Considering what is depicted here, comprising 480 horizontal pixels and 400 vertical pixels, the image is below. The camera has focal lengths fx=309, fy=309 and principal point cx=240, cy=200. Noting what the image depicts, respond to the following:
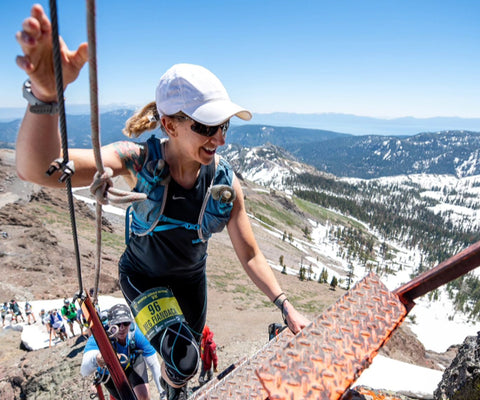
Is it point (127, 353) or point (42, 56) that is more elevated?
point (42, 56)

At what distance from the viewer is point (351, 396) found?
226 cm

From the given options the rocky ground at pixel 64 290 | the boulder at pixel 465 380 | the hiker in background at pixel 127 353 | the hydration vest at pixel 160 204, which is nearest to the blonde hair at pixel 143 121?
the hydration vest at pixel 160 204

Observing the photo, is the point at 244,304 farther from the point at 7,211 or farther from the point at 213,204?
the point at 213,204

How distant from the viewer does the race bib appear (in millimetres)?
3059

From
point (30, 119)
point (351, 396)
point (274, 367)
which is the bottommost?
point (351, 396)

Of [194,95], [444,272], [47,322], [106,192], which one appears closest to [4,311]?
[47,322]

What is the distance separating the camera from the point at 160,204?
9.45 ft

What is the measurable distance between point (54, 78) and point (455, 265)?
7.85 feet

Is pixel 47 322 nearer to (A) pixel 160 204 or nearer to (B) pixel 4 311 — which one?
(B) pixel 4 311

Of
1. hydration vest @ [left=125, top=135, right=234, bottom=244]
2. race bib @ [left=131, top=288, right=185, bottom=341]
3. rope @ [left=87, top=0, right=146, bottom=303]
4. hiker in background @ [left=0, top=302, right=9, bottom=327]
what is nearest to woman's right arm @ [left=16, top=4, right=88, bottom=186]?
rope @ [left=87, top=0, right=146, bottom=303]

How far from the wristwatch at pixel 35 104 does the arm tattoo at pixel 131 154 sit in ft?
3.02

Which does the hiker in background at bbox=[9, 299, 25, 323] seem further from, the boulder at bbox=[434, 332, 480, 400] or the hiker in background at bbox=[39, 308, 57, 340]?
the boulder at bbox=[434, 332, 480, 400]

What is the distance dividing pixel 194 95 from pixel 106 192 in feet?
3.52

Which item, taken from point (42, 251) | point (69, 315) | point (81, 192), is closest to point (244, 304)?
point (42, 251)
